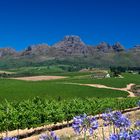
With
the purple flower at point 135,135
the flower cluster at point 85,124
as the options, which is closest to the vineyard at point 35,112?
the flower cluster at point 85,124

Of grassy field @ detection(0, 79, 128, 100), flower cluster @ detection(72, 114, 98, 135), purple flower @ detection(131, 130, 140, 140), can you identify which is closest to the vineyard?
flower cluster @ detection(72, 114, 98, 135)

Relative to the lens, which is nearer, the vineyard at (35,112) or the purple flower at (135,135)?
the purple flower at (135,135)

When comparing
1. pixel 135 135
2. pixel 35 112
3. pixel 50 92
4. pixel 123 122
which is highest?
pixel 135 135

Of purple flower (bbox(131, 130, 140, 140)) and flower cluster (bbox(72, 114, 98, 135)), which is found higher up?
purple flower (bbox(131, 130, 140, 140))

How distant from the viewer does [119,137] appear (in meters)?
7.52

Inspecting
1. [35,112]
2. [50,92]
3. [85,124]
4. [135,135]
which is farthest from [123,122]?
[50,92]

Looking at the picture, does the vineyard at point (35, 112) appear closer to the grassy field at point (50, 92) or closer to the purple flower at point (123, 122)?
the purple flower at point (123, 122)

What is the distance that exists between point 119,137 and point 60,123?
42926mm

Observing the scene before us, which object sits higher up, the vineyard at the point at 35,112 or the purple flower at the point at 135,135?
the purple flower at the point at 135,135

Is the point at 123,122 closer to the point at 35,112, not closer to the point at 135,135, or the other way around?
the point at 135,135

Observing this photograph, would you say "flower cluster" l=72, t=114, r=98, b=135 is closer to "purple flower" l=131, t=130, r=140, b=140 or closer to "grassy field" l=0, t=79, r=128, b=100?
"purple flower" l=131, t=130, r=140, b=140

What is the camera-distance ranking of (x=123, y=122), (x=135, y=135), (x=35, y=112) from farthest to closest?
(x=35, y=112) < (x=123, y=122) < (x=135, y=135)

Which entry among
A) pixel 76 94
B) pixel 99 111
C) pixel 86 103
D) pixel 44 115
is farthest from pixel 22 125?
pixel 76 94

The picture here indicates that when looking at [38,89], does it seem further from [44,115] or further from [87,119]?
[87,119]
